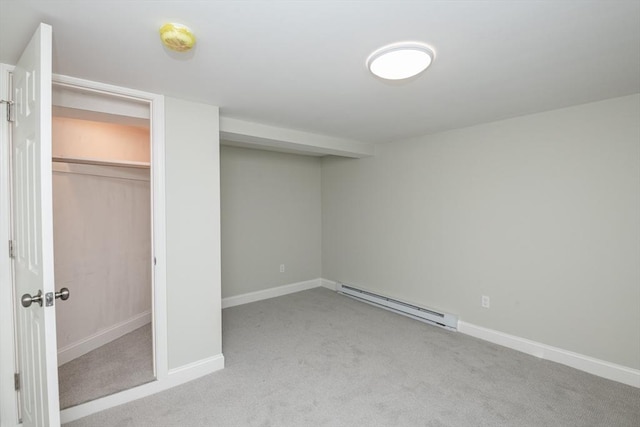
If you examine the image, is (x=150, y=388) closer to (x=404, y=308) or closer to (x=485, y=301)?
(x=404, y=308)

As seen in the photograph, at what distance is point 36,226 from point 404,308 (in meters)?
3.53

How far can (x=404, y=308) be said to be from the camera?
374cm

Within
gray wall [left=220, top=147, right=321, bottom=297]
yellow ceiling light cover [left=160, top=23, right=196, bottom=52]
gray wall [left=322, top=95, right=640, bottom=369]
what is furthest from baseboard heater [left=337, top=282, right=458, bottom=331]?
yellow ceiling light cover [left=160, top=23, right=196, bottom=52]

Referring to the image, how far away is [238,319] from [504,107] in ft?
11.5

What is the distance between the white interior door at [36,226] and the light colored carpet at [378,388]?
761mm

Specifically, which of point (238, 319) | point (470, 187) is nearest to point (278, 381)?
point (238, 319)

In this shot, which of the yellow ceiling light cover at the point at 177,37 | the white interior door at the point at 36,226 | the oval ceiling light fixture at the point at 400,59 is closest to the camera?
the white interior door at the point at 36,226

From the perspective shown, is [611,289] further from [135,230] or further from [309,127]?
[135,230]

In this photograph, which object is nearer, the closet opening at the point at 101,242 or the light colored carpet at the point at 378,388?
the light colored carpet at the point at 378,388

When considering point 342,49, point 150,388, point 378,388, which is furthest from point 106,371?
point 342,49

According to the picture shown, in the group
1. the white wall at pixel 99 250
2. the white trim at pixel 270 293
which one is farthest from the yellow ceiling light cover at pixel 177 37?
the white trim at pixel 270 293

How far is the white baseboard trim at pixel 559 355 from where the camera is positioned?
7.60 ft

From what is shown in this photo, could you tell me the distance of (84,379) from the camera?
2.30m

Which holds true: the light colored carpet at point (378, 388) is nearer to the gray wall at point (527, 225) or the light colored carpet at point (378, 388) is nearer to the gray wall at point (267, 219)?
the gray wall at point (527, 225)
